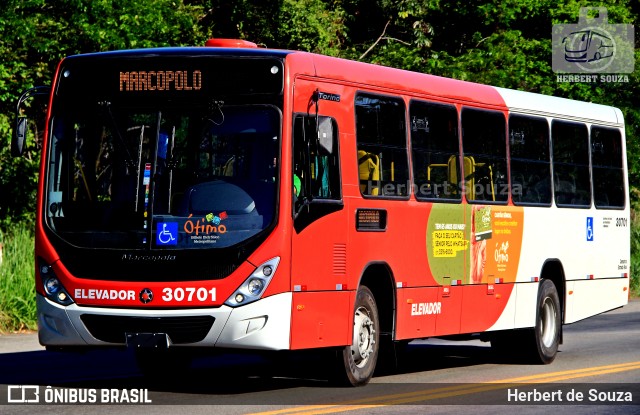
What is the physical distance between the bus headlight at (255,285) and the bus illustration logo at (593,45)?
26.2 m

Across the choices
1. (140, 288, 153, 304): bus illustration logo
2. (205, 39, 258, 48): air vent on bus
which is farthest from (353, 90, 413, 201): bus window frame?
(140, 288, 153, 304): bus illustration logo

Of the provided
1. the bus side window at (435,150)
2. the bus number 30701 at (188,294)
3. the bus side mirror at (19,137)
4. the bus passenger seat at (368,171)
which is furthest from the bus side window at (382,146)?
the bus side mirror at (19,137)

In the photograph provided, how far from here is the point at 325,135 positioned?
1266 cm

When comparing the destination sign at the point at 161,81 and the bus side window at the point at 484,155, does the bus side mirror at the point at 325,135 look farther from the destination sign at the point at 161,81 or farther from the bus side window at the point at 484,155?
the bus side window at the point at 484,155

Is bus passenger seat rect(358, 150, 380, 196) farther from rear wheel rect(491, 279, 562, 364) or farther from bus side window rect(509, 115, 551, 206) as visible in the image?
rear wheel rect(491, 279, 562, 364)

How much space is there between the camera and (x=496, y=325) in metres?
16.3

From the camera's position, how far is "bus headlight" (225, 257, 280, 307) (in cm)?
1195

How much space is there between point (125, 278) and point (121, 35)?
14.5 m

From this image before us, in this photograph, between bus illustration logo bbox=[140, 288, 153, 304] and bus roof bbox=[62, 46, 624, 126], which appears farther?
bus roof bbox=[62, 46, 624, 126]

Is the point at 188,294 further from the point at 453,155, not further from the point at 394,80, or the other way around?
the point at 453,155

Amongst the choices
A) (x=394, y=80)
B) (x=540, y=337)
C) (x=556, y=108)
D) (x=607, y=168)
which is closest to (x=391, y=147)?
(x=394, y=80)

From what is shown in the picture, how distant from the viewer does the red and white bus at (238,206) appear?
12.0 metres

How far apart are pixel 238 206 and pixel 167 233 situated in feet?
2.16

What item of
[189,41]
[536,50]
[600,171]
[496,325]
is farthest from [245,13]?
[496,325]
